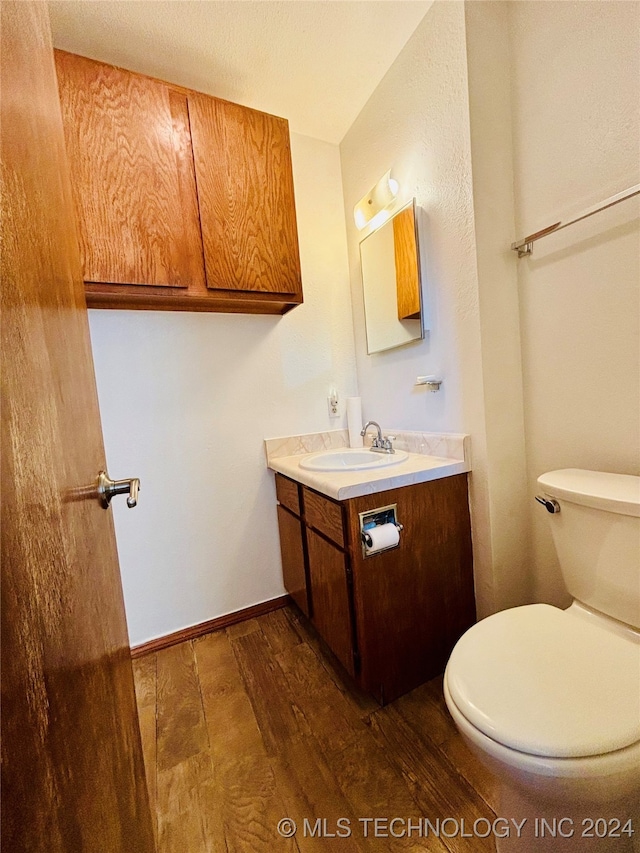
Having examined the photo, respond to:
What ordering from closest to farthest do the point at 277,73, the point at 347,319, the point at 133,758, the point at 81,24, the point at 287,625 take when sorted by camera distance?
1. the point at 133,758
2. the point at 81,24
3. the point at 277,73
4. the point at 287,625
5. the point at 347,319

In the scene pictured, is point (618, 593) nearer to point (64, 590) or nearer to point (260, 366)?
point (64, 590)

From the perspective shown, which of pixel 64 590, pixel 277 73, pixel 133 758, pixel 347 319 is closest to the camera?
pixel 64 590

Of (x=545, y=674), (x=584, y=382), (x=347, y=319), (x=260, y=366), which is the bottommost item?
(x=545, y=674)

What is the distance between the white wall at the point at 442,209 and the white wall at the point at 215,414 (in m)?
0.46

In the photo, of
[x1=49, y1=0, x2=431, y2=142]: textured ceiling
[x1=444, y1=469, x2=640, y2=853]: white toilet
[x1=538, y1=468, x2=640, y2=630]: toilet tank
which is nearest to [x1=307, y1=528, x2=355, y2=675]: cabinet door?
[x1=444, y1=469, x2=640, y2=853]: white toilet

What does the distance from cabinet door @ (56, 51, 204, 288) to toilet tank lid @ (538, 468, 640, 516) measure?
58.8 inches

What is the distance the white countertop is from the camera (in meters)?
1.12

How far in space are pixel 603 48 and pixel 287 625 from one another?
2406mm

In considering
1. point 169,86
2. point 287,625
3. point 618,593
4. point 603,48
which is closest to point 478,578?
point 618,593

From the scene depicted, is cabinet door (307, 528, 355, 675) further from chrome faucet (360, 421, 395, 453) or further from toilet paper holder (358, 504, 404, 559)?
chrome faucet (360, 421, 395, 453)

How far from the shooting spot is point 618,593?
0.89m

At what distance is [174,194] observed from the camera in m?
1.35

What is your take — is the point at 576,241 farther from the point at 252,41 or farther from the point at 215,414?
the point at 215,414

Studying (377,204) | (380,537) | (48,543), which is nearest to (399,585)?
(380,537)
